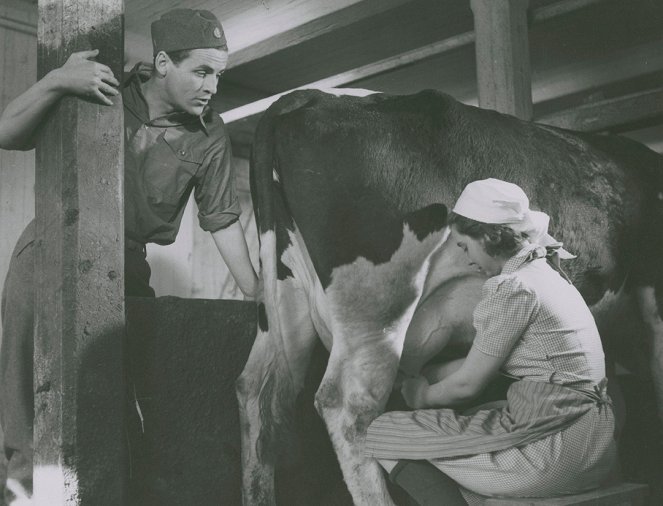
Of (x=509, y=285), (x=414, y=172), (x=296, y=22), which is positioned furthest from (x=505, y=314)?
(x=296, y=22)

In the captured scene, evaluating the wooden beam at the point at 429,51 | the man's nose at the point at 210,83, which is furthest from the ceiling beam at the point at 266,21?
the man's nose at the point at 210,83

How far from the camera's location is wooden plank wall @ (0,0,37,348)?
645 centimetres

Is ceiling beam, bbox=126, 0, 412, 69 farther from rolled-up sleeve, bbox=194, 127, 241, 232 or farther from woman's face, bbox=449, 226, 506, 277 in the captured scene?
woman's face, bbox=449, 226, 506, 277

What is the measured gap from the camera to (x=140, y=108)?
3.60 meters

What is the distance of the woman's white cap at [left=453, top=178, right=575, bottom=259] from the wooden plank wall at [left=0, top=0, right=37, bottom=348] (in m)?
4.77

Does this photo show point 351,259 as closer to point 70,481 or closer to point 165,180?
point 165,180

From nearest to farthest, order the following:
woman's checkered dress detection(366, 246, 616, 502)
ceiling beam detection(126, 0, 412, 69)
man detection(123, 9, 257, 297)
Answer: woman's checkered dress detection(366, 246, 616, 502)
man detection(123, 9, 257, 297)
ceiling beam detection(126, 0, 412, 69)

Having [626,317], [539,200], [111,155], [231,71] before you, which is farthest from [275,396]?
[231,71]

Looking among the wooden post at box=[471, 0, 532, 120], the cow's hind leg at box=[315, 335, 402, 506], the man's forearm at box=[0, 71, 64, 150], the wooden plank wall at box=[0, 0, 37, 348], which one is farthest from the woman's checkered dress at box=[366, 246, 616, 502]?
the wooden plank wall at box=[0, 0, 37, 348]

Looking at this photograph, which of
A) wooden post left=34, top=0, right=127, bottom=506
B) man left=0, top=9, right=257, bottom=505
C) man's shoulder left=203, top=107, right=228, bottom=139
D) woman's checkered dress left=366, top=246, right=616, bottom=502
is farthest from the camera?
man's shoulder left=203, top=107, right=228, bottom=139

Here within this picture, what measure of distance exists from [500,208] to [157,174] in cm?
164

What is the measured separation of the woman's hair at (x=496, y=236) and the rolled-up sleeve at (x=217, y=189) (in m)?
1.38

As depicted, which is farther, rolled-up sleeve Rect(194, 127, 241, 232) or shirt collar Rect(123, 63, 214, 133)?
rolled-up sleeve Rect(194, 127, 241, 232)

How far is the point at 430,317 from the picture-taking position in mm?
3416
